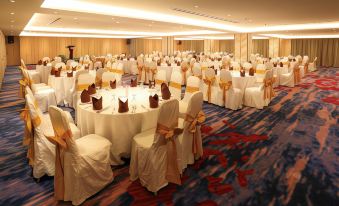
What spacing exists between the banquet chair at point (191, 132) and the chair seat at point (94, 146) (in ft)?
3.18

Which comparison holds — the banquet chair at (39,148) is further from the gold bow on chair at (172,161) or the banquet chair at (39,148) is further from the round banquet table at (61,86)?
the round banquet table at (61,86)

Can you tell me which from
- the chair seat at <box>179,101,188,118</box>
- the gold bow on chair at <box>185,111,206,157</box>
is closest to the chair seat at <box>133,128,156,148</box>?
the gold bow on chair at <box>185,111,206,157</box>

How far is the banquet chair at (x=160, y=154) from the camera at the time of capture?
9.41ft

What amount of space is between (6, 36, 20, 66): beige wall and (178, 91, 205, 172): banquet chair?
71.3 ft

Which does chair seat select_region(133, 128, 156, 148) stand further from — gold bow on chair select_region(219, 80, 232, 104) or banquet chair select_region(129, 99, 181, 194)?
gold bow on chair select_region(219, 80, 232, 104)

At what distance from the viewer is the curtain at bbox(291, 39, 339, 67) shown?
68.2 feet

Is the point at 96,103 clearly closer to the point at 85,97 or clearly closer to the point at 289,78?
the point at 85,97

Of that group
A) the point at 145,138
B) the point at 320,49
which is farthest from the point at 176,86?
the point at 320,49

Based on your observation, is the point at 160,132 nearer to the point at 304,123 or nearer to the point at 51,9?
the point at 304,123

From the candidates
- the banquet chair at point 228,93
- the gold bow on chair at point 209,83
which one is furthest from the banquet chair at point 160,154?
the gold bow on chair at point 209,83

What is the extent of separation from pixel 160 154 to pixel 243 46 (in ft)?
46.4

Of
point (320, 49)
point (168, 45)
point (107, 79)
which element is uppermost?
point (168, 45)

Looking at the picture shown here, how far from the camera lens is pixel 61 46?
22969 millimetres

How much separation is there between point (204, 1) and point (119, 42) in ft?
69.9
